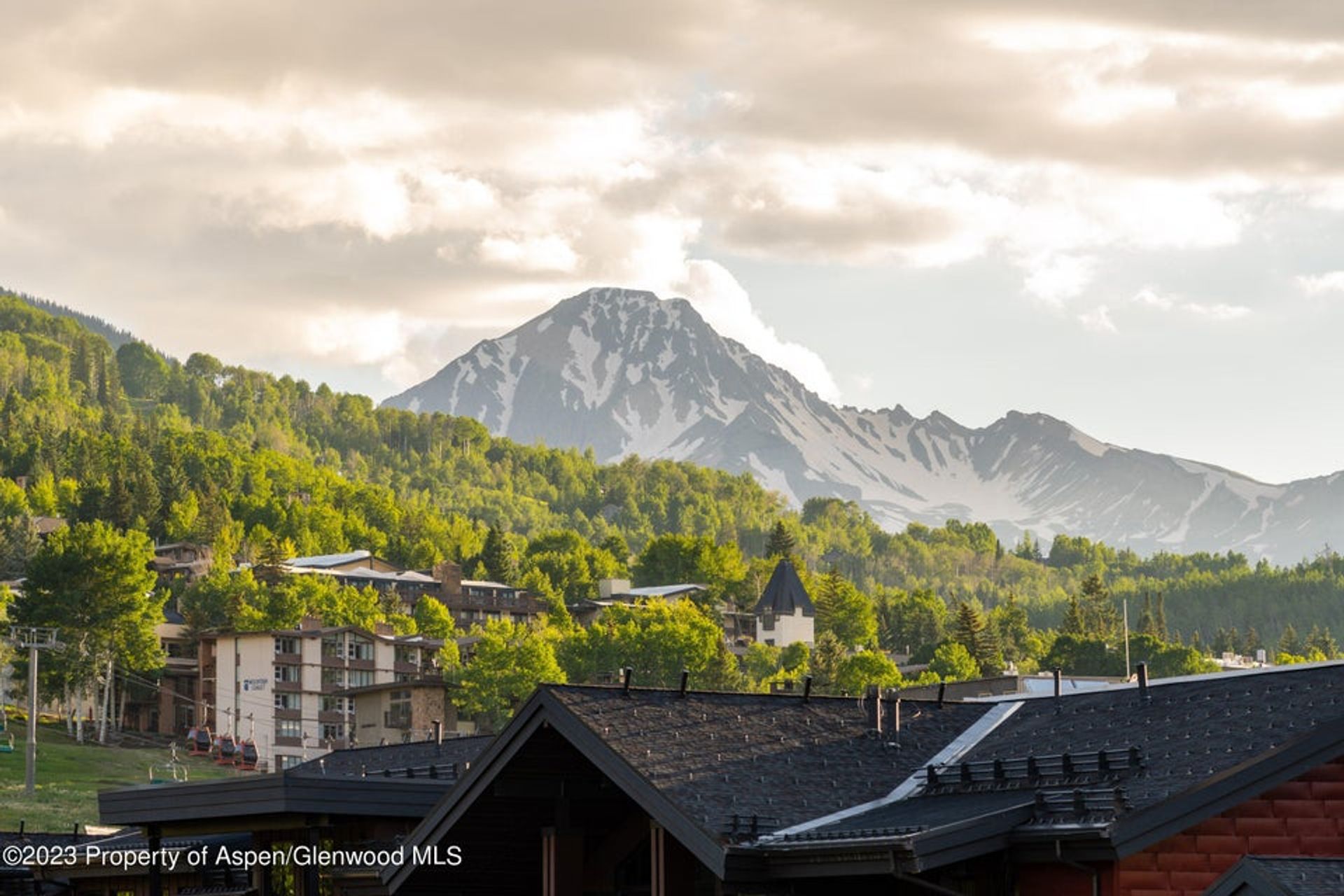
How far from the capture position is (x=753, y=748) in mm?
22469

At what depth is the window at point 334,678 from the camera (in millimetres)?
175300

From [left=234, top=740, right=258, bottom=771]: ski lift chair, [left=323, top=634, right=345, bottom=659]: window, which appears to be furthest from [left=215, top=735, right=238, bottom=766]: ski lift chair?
[left=323, top=634, right=345, bottom=659]: window

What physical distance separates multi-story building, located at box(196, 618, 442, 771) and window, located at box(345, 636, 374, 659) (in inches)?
2.2

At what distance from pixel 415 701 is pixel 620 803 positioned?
139023 millimetres

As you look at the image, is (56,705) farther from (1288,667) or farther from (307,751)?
(1288,667)

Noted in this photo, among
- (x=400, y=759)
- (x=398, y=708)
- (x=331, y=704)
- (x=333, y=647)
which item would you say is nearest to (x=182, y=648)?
(x=333, y=647)

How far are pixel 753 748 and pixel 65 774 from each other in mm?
114816

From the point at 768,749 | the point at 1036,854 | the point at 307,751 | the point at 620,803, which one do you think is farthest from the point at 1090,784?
the point at 307,751

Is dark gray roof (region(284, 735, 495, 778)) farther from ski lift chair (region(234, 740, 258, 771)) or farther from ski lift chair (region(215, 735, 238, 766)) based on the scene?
ski lift chair (region(215, 735, 238, 766))

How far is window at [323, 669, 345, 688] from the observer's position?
17530 centimetres

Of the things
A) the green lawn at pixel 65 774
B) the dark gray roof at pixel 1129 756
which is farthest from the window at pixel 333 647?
the dark gray roof at pixel 1129 756

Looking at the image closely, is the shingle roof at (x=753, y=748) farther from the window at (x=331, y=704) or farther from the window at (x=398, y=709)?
the window at (x=331, y=704)

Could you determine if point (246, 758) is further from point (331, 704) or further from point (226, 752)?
point (331, 704)

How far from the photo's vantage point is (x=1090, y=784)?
66.2 ft
